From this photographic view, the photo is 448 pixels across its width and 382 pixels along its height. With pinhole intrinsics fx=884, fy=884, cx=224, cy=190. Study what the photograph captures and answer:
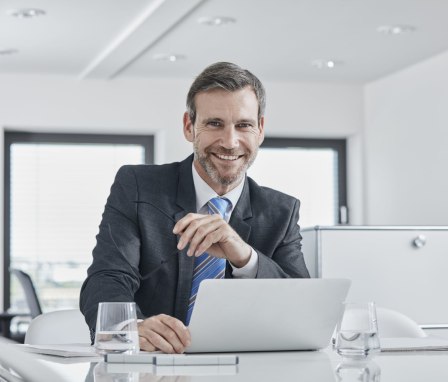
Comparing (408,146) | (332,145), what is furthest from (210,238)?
(332,145)

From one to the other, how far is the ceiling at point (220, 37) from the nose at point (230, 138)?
3.05 meters

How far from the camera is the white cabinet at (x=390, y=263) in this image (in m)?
4.20

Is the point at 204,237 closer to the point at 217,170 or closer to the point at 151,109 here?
the point at 217,170

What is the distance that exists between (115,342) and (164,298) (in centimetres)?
62

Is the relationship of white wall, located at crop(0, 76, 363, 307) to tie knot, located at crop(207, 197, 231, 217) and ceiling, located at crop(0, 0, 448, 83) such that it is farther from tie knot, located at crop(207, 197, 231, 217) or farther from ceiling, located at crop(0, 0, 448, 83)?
tie knot, located at crop(207, 197, 231, 217)

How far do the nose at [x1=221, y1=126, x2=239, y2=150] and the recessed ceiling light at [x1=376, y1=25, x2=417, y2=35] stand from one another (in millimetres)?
3862

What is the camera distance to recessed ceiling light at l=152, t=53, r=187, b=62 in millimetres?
6645

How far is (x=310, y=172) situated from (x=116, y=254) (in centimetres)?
617

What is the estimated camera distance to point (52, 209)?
766 centimetres

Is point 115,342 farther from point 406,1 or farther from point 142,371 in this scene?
point 406,1

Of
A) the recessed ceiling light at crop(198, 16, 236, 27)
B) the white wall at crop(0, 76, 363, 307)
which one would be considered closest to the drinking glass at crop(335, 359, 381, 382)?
the recessed ceiling light at crop(198, 16, 236, 27)

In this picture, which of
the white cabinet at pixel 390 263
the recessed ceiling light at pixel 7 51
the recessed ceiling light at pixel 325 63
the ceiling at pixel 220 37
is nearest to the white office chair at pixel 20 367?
the white cabinet at pixel 390 263

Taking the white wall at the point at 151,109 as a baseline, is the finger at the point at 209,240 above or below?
below

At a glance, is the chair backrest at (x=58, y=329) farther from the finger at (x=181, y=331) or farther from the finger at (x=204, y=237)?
the finger at (x=181, y=331)
